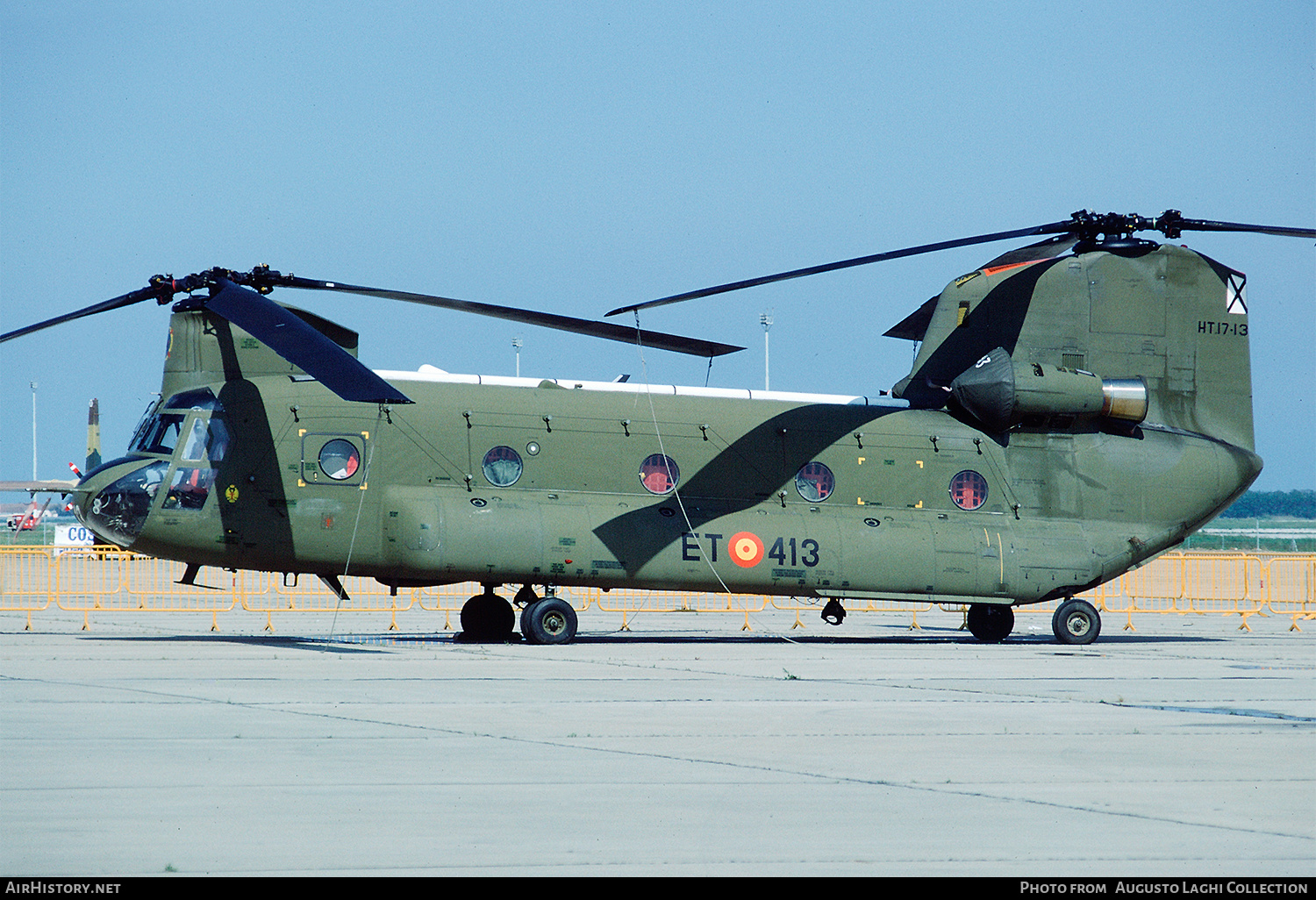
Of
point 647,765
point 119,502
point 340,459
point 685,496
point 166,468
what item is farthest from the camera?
point 685,496

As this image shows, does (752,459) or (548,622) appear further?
(752,459)

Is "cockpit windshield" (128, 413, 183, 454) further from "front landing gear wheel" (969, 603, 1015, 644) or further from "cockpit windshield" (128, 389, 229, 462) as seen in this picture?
"front landing gear wheel" (969, 603, 1015, 644)

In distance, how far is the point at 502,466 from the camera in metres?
18.4

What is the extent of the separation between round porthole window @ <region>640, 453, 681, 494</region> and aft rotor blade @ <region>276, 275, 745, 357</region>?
4.91 ft

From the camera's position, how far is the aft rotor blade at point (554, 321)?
17.5 meters

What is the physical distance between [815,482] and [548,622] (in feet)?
13.6

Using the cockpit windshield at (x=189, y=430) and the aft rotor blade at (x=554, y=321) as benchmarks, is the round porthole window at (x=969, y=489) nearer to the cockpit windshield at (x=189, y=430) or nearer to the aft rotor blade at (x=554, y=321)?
the aft rotor blade at (x=554, y=321)

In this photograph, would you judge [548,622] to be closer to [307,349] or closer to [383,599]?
[307,349]

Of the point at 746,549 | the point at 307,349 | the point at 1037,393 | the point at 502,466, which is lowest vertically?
the point at 746,549

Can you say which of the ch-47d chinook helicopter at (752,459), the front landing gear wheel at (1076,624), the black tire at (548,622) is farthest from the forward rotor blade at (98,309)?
the front landing gear wheel at (1076,624)

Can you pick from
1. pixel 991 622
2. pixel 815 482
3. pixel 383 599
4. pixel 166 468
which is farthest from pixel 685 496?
pixel 383 599

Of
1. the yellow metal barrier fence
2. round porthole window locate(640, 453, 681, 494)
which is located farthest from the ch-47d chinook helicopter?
the yellow metal barrier fence

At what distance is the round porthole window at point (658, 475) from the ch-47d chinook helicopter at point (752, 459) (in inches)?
0.9
